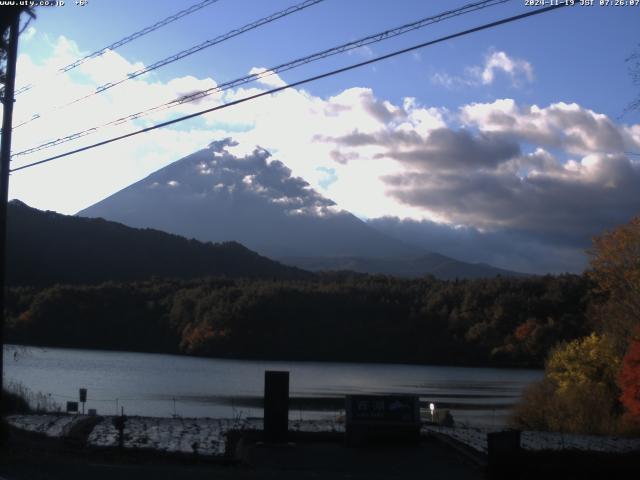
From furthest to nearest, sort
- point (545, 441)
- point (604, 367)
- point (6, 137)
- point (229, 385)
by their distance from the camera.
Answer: point (229, 385), point (604, 367), point (545, 441), point (6, 137)

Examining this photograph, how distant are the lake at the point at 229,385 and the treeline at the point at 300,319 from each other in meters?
5.82

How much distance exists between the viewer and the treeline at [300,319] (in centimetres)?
9175

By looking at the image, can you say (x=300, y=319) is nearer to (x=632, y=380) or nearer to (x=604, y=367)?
(x=604, y=367)

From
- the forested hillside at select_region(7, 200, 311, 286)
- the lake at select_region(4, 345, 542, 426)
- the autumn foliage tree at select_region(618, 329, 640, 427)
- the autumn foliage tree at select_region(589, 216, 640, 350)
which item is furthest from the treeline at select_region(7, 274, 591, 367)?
the autumn foliage tree at select_region(618, 329, 640, 427)

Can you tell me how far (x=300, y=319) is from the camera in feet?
340

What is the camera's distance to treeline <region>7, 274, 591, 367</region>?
91750mm

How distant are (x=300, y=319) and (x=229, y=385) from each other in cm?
4215

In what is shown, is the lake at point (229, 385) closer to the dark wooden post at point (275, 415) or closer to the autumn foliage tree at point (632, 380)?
the autumn foliage tree at point (632, 380)

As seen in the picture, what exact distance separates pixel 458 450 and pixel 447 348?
3100 inches

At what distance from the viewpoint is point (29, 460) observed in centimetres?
1609

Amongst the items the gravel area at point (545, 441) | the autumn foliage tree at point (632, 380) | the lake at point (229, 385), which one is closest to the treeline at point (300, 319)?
the lake at point (229, 385)

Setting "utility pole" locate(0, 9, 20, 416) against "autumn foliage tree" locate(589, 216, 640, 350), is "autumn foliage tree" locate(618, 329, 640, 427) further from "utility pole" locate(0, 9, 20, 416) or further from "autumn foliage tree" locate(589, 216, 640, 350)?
"utility pole" locate(0, 9, 20, 416)

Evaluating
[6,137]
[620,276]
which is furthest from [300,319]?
[6,137]

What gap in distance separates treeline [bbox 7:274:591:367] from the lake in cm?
582
